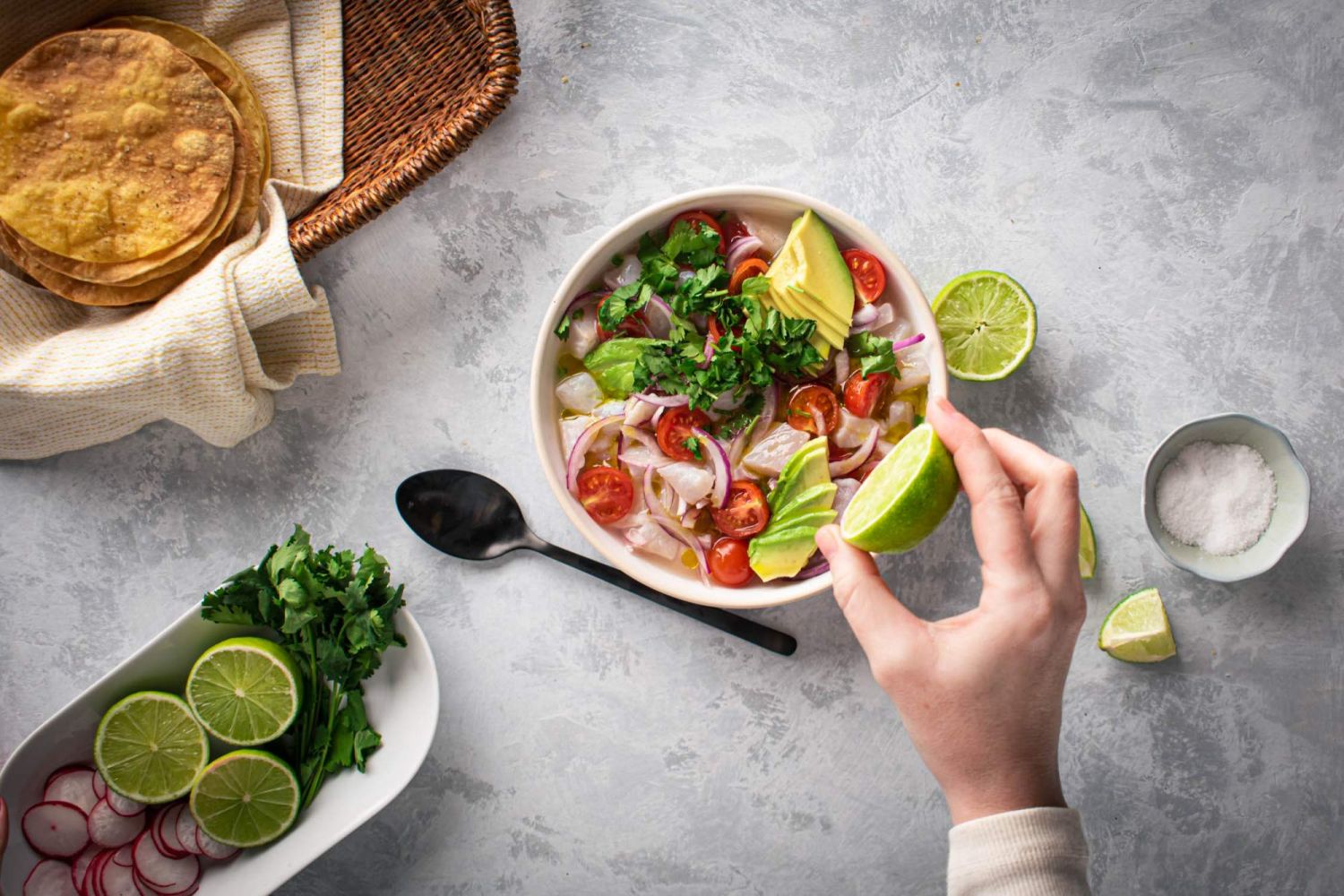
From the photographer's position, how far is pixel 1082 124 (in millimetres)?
2061

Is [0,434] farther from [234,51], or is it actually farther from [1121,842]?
[1121,842]

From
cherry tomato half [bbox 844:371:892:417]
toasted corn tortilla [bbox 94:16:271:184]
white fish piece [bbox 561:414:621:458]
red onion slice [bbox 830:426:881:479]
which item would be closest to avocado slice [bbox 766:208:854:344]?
cherry tomato half [bbox 844:371:892:417]

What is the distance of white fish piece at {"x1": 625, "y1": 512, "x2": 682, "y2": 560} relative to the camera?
1.91m

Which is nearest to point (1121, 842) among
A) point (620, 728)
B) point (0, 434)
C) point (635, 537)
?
point (620, 728)

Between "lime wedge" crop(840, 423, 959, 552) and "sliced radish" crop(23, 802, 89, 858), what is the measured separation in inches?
65.8

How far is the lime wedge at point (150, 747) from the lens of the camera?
1886 mm

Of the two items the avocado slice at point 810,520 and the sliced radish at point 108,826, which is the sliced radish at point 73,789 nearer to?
the sliced radish at point 108,826

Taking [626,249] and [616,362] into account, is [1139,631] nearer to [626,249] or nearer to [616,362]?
[616,362]

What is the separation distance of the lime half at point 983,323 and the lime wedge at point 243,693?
1.54 meters

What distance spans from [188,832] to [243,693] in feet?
1.06

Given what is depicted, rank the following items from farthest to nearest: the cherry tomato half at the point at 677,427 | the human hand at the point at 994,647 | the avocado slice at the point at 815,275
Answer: the cherry tomato half at the point at 677,427
the avocado slice at the point at 815,275
the human hand at the point at 994,647

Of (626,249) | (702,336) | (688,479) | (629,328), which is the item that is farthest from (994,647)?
(626,249)

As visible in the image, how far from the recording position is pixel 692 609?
201 cm

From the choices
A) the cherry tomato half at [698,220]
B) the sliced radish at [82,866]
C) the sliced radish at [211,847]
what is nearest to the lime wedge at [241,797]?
the sliced radish at [211,847]
